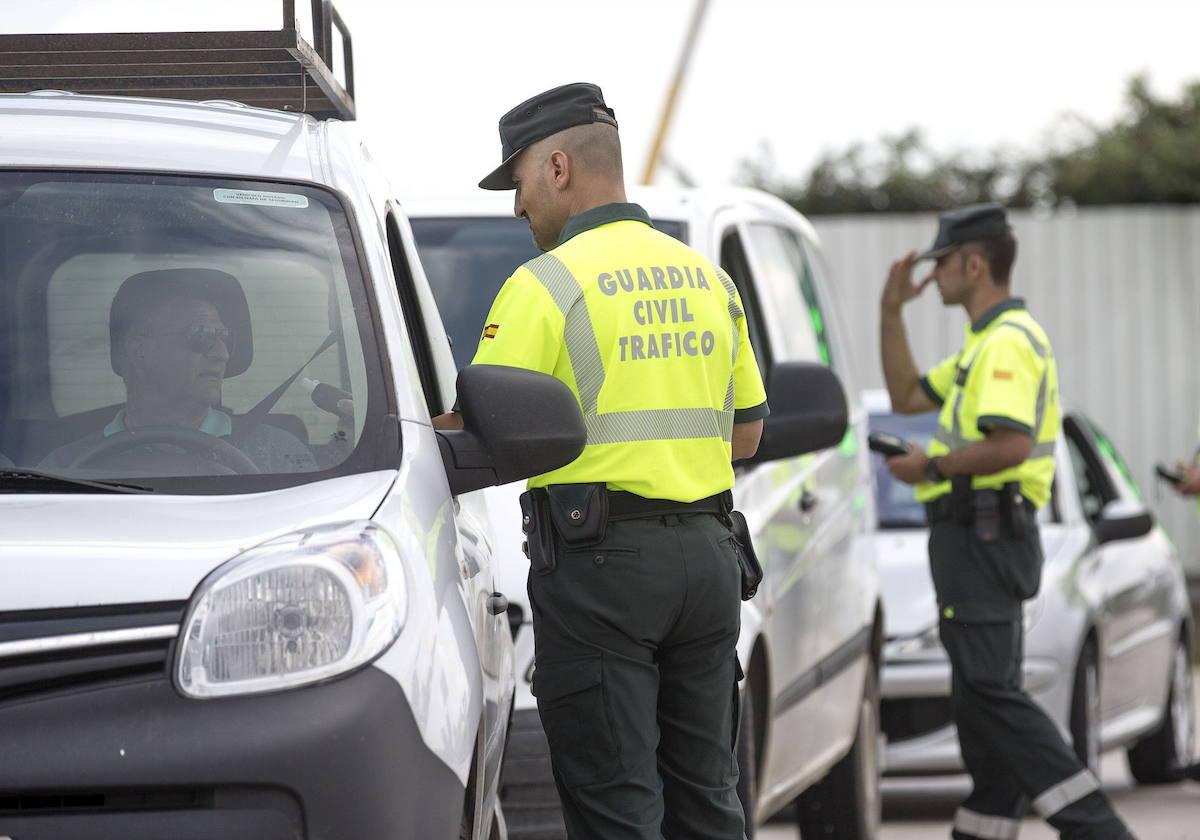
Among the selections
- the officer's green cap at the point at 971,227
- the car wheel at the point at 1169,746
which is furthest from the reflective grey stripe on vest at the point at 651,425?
the car wheel at the point at 1169,746

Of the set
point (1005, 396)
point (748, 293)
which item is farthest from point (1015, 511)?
point (748, 293)

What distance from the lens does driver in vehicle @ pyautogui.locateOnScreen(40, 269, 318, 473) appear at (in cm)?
341

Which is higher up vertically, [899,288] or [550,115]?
[550,115]

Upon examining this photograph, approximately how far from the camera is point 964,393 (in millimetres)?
6949

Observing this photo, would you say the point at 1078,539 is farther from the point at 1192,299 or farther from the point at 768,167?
the point at 768,167

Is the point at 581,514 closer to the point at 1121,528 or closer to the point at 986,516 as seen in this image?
the point at 986,516

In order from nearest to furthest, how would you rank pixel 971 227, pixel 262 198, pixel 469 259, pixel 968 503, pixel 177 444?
pixel 177 444, pixel 262 198, pixel 469 259, pixel 968 503, pixel 971 227

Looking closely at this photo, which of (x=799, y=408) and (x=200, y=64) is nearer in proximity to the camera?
(x=200, y=64)

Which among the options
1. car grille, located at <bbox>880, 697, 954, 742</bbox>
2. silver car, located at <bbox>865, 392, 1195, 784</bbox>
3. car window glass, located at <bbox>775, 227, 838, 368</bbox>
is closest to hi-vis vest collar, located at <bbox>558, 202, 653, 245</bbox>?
car window glass, located at <bbox>775, 227, 838, 368</bbox>

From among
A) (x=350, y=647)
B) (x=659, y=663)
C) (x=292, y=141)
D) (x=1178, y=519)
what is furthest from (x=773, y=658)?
(x=1178, y=519)

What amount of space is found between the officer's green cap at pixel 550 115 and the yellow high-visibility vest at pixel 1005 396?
2966 mm

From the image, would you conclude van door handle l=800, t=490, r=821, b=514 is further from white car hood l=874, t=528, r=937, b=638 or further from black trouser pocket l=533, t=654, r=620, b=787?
black trouser pocket l=533, t=654, r=620, b=787

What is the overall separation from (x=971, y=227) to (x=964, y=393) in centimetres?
64

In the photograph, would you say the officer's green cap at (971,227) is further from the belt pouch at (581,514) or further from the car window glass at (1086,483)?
the belt pouch at (581,514)
